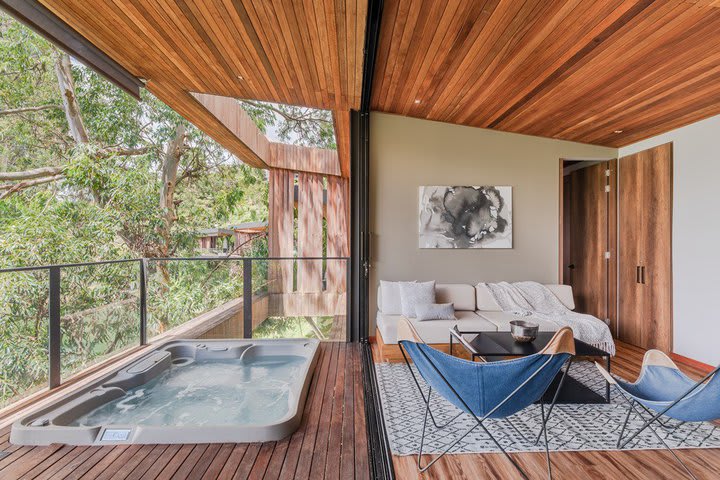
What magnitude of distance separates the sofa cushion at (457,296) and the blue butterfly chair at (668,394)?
6.01ft

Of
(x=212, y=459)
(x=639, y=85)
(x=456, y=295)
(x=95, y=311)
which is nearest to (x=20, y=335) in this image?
(x=95, y=311)

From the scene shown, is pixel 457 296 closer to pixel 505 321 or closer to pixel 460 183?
pixel 505 321

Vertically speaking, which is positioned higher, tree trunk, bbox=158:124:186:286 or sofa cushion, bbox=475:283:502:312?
tree trunk, bbox=158:124:186:286

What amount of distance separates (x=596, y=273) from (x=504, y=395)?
12.8 feet

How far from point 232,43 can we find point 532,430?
11.6 feet

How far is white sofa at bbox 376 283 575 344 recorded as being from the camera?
3.27 metres

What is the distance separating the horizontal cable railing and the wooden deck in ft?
3.94

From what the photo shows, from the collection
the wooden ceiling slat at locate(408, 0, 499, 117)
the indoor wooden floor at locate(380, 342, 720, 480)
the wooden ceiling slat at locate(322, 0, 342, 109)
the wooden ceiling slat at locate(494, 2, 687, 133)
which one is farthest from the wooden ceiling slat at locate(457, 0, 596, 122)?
the indoor wooden floor at locate(380, 342, 720, 480)

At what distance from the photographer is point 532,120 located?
12.5ft

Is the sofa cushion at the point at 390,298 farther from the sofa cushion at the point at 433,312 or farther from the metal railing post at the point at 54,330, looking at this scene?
the metal railing post at the point at 54,330

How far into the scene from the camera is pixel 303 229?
6180 mm

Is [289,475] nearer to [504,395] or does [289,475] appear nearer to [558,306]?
[504,395]

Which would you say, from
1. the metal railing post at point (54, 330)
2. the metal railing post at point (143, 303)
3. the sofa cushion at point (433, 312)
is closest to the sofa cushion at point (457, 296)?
the sofa cushion at point (433, 312)

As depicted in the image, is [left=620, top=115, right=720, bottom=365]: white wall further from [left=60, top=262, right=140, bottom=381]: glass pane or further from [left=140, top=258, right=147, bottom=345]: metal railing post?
[left=60, top=262, right=140, bottom=381]: glass pane
